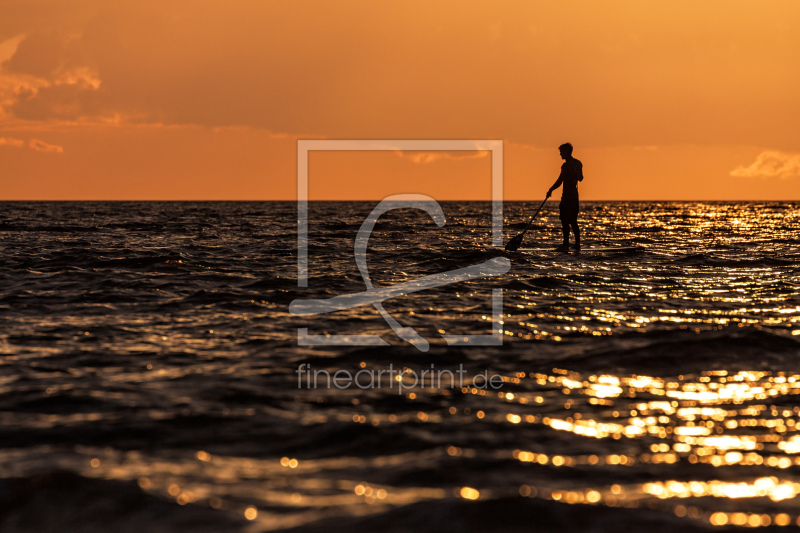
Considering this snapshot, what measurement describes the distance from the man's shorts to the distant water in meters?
7.73

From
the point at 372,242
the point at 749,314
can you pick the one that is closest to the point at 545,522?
the point at 749,314

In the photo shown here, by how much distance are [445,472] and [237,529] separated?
142 cm

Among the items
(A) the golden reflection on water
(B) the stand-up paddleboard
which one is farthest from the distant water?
(B) the stand-up paddleboard

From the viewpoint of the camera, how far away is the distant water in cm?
432

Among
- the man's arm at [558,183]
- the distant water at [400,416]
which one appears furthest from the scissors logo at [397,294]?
the man's arm at [558,183]

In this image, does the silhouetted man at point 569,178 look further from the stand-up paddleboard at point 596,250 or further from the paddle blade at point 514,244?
the paddle blade at point 514,244

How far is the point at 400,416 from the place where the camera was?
5961mm

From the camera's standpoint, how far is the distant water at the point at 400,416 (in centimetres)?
432

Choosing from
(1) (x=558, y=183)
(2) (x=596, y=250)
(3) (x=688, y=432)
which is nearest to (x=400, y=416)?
Answer: (3) (x=688, y=432)

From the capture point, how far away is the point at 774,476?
15.5 feet

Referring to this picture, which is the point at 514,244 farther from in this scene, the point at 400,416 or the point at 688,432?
the point at 688,432

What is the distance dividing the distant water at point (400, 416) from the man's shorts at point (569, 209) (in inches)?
304

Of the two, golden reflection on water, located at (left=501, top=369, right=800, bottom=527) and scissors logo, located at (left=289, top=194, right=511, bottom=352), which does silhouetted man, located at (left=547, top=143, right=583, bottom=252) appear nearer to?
scissors logo, located at (left=289, top=194, right=511, bottom=352)

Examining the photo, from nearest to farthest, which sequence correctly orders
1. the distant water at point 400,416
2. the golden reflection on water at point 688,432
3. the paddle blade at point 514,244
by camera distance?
the distant water at point 400,416
the golden reflection on water at point 688,432
the paddle blade at point 514,244
